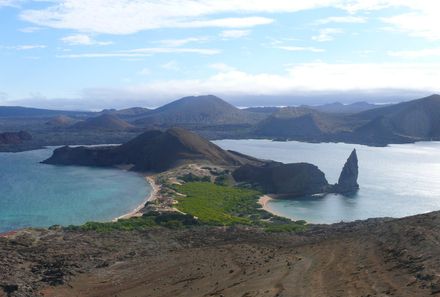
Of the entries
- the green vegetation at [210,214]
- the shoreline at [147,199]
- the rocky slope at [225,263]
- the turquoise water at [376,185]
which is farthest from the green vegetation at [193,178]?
the rocky slope at [225,263]

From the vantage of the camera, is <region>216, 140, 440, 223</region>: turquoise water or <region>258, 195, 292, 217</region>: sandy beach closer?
<region>258, 195, 292, 217</region>: sandy beach

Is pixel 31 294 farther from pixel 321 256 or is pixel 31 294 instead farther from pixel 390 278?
pixel 390 278

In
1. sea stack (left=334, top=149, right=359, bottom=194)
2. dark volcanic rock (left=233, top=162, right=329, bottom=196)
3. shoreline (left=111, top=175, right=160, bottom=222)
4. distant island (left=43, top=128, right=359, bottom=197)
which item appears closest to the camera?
shoreline (left=111, top=175, right=160, bottom=222)

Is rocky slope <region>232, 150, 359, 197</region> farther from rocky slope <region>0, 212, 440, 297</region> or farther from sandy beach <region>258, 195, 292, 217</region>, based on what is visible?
rocky slope <region>0, 212, 440, 297</region>

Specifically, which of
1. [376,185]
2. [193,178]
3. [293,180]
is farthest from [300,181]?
[193,178]

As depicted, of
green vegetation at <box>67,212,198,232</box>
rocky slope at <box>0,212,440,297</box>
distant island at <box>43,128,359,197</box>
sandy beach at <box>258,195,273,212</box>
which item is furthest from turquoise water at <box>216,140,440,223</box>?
rocky slope at <box>0,212,440,297</box>

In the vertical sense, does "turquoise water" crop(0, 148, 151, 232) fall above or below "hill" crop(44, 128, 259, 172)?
below

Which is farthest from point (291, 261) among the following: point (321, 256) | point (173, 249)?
point (173, 249)
